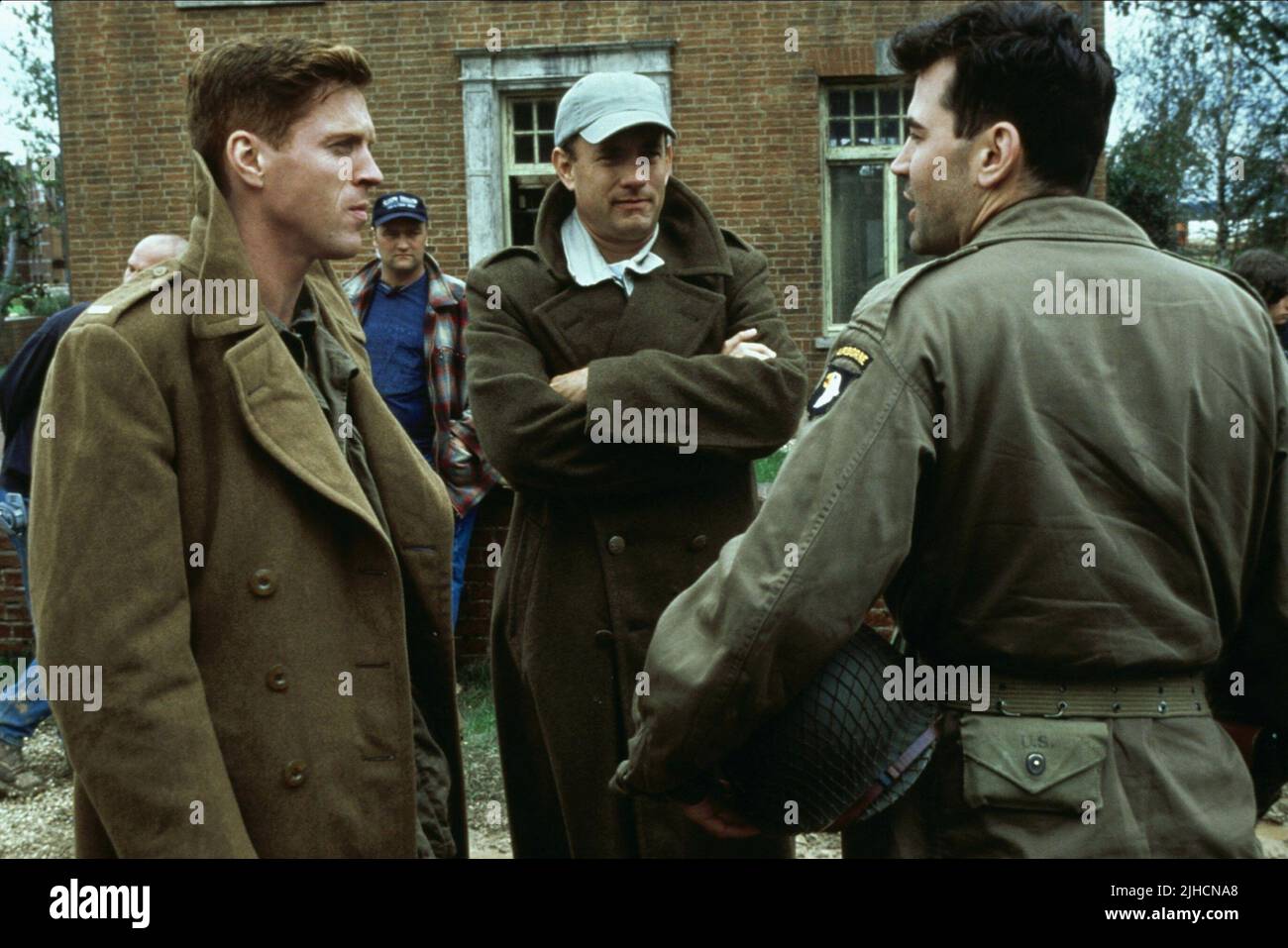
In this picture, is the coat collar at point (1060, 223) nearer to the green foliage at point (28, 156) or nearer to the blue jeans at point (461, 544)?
the blue jeans at point (461, 544)

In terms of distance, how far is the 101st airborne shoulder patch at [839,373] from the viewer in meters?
2.13

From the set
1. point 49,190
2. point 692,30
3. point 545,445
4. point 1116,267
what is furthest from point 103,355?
point 49,190

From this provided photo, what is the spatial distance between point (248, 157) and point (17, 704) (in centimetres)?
416

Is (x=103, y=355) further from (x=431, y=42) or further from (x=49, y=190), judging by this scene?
(x=49, y=190)

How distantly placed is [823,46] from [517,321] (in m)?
11.3

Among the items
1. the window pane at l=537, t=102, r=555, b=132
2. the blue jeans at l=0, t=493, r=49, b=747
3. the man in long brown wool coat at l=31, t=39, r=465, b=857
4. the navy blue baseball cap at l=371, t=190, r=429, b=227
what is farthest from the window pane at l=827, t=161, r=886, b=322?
the man in long brown wool coat at l=31, t=39, r=465, b=857

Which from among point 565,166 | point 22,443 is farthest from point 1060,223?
point 22,443

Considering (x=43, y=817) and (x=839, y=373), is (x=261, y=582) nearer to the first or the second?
(x=839, y=373)

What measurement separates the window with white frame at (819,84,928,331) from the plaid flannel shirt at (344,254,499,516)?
824cm

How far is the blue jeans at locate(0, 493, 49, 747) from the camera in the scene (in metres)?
5.79

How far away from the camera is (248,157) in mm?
2438

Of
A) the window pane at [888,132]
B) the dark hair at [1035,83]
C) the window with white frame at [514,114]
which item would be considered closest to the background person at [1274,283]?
the dark hair at [1035,83]
